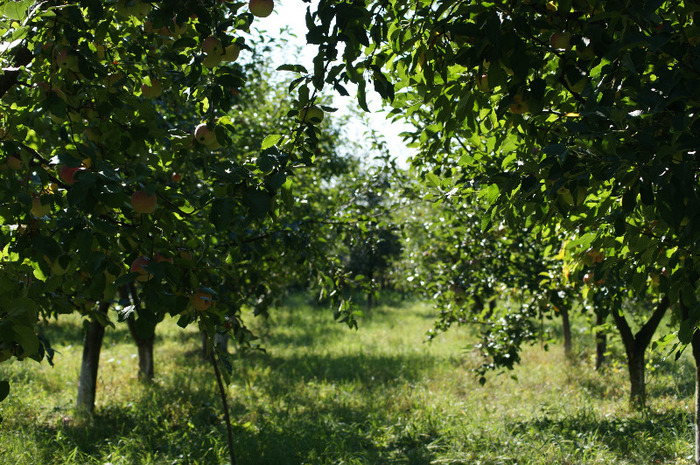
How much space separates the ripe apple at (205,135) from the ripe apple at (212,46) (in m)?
0.29

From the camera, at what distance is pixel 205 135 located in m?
2.14

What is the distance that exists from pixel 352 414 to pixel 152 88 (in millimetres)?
4492

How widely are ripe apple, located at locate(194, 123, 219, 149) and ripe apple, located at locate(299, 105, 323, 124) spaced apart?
49 centimetres

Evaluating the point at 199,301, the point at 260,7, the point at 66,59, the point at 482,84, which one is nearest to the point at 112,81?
the point at 66,59

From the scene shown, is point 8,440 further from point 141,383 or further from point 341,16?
point 341,16

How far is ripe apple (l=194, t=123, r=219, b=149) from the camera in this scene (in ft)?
6.98

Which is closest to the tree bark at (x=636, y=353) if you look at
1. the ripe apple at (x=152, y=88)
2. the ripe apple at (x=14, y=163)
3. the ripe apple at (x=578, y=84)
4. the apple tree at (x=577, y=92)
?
the apple tree at (x=577, y=92)

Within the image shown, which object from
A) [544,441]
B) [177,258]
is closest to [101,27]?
[177,258]

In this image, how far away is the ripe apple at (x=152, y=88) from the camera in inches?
99.1

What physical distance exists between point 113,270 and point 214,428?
12.6ft

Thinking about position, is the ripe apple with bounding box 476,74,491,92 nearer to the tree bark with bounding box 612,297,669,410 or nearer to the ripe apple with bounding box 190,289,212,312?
the ripe apple with bounding box 190,289,212,312

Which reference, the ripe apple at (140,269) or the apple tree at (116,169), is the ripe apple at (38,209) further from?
the ripe apple at (140,269)

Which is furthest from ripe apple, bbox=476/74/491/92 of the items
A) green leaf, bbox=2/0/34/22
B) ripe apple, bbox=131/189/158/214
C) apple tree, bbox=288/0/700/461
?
green leaf, bbox=2/0/34/22

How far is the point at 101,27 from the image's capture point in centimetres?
225
